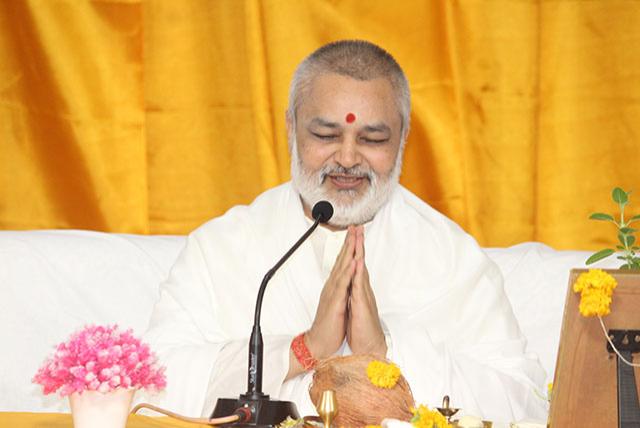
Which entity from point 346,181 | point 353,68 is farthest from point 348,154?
point 353,68

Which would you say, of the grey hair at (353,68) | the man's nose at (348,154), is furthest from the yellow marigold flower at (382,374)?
the grey hair at (353,68)

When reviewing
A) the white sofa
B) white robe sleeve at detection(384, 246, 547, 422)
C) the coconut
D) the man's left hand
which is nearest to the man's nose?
the man's left hand

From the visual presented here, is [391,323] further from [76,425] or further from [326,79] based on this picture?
[76,425]

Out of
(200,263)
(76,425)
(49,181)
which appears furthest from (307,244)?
(76,425)

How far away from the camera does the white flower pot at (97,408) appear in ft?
4.73

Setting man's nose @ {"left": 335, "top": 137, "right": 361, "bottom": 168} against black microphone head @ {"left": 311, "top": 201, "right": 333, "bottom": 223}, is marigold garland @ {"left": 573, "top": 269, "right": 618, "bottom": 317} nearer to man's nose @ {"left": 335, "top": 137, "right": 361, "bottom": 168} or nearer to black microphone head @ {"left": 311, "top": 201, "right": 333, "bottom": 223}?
black microphone head @ {"left": 311, "top": 201, "right": 333, "bottom": 223}

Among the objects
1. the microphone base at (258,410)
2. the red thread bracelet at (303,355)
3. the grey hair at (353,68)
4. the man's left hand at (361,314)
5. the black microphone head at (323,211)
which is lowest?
the microphone base at (258,410)

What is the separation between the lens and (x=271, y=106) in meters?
3.39

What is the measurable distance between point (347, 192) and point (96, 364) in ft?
4.40

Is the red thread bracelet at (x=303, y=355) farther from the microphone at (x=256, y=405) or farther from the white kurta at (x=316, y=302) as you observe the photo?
the microphone at (x=256, y=405)

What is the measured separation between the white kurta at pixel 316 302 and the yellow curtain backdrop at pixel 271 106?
1.94ft

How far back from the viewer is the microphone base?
165 cm

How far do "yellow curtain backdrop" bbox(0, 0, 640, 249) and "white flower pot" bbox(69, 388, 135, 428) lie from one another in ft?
6.47

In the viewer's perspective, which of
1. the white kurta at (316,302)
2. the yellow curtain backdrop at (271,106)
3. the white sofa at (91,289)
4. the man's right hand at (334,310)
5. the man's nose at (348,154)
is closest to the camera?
the man's right hand at (334,310)
